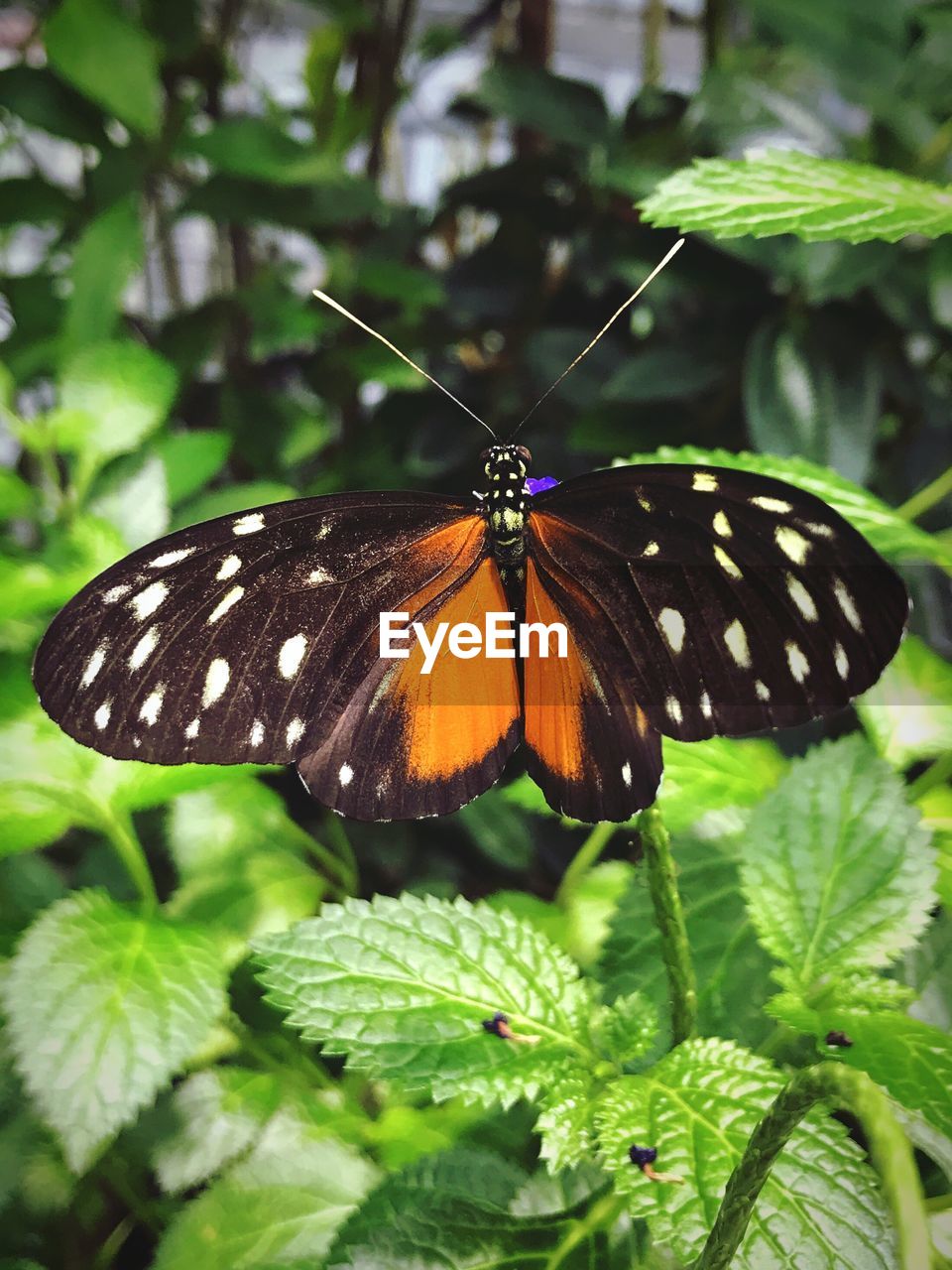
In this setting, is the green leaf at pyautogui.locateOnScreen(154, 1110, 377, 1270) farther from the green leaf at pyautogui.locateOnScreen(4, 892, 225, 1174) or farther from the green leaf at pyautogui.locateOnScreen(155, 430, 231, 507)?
the green leaf at pyautogui.locateOnScreen(155, 430, 231, 507)

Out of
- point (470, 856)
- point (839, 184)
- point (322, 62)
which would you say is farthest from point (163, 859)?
point (322, 62)

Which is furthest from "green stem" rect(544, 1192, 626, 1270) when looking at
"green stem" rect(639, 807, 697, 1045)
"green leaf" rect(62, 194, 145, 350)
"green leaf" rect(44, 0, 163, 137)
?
"green leaf" rect(44, 0, 163, 137)

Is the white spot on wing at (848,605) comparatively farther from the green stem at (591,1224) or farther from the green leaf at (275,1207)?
the green leaf at (275,1207)

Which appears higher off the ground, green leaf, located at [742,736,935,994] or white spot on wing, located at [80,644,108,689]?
white spot on wing, located at [80,644,108,689]

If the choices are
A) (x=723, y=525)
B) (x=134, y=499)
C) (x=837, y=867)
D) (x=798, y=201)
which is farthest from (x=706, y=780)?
(x=134, y=499)

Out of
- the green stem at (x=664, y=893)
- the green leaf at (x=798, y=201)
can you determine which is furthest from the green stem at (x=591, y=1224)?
the green leaf at (x=798, y=201)

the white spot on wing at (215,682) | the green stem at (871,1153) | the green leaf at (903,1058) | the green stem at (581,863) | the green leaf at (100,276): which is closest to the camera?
the green stem at (871,1153)

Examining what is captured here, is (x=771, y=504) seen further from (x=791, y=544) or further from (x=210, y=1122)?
(x=210, y=1122)
